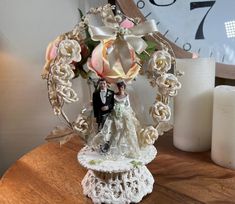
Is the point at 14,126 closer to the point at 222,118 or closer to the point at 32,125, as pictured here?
the point at 32,125

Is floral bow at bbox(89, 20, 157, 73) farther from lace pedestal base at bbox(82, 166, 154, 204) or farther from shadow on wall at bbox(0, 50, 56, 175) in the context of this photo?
shadow on wall at bbox(0, 50, 56, 175)

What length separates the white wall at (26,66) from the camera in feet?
2.92

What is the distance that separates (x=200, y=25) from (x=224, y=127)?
1.00ft

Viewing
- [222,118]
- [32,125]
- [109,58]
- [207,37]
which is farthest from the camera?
[32,125]

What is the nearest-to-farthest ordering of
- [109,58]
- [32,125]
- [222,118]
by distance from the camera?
[109,58] → [222,118] → [32,125]

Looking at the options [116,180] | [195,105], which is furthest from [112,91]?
[195,105]

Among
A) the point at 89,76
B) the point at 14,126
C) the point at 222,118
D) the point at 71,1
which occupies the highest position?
the point at 71,1

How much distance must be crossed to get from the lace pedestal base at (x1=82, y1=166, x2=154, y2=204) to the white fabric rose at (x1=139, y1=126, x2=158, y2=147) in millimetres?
A: 49

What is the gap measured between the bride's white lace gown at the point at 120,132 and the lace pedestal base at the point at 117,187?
4 centimetres

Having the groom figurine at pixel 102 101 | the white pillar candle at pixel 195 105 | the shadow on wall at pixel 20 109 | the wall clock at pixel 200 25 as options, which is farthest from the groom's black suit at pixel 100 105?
the shadow on wall at pixel 20 109

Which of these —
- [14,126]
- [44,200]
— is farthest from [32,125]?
[44,200]

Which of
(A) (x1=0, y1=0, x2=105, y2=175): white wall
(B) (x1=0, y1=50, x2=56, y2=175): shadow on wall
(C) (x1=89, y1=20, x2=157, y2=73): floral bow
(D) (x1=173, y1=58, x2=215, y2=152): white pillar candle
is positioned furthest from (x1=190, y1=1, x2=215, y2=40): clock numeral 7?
(B) (x1=0, y1=50, x2=56, y2=175): shadow on wall

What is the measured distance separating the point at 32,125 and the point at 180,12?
0.58m

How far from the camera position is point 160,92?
50 centimetres
